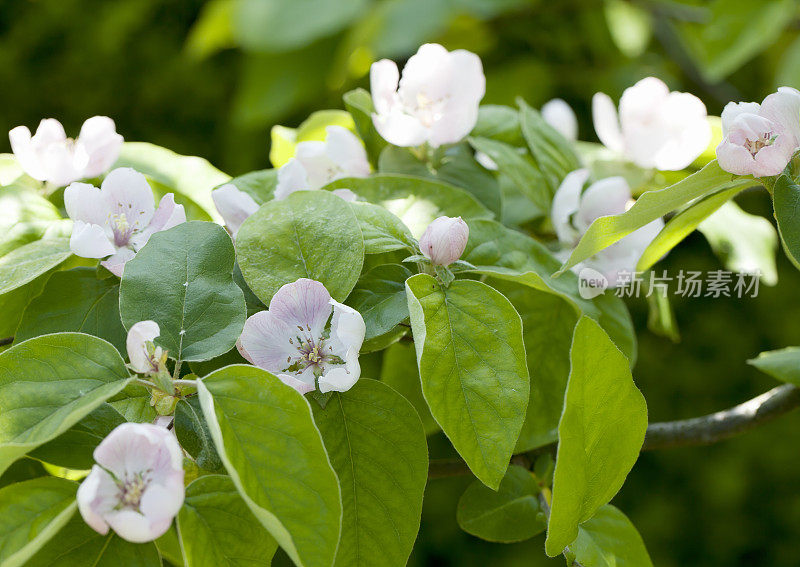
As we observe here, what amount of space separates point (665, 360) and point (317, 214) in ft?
4.11

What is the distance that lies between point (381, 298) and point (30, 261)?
0.14 metres

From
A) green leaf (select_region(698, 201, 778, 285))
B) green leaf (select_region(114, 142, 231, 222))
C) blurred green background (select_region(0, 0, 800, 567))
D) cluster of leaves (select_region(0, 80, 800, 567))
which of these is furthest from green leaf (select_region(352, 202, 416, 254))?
blurred green background (select_region(0, 0, 800, 567))

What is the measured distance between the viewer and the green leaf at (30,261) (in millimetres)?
332

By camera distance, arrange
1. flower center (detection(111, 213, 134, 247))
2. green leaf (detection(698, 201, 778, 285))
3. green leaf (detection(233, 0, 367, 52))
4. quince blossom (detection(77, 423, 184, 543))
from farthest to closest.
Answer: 1. green leaf (detection(233, 0, 367, 52))
2. green leaf (detection(698, 201, 778, 285))
3. flower center (detection(111, 213, 134, 247))
4. quince blossom (detection(77, 423, 184, 543))

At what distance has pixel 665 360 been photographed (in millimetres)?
1488

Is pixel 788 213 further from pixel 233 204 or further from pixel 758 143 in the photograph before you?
pixel 233 204

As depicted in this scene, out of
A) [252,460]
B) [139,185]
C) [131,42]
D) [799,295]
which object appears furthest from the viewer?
[131,42]

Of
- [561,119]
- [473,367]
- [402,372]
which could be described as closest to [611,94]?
[561,119]

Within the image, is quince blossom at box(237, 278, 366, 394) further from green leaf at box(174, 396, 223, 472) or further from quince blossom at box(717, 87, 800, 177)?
quince blossom at box(717, 87, 800, 177)

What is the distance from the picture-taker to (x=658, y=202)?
1.08 feet

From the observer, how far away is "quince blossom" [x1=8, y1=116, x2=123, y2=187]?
39 cm

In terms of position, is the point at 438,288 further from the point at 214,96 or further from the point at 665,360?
the point at 214,96

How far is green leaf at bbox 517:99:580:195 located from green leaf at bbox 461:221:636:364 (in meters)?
0.07

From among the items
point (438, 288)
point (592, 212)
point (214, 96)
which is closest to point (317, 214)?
point (438, 288)
